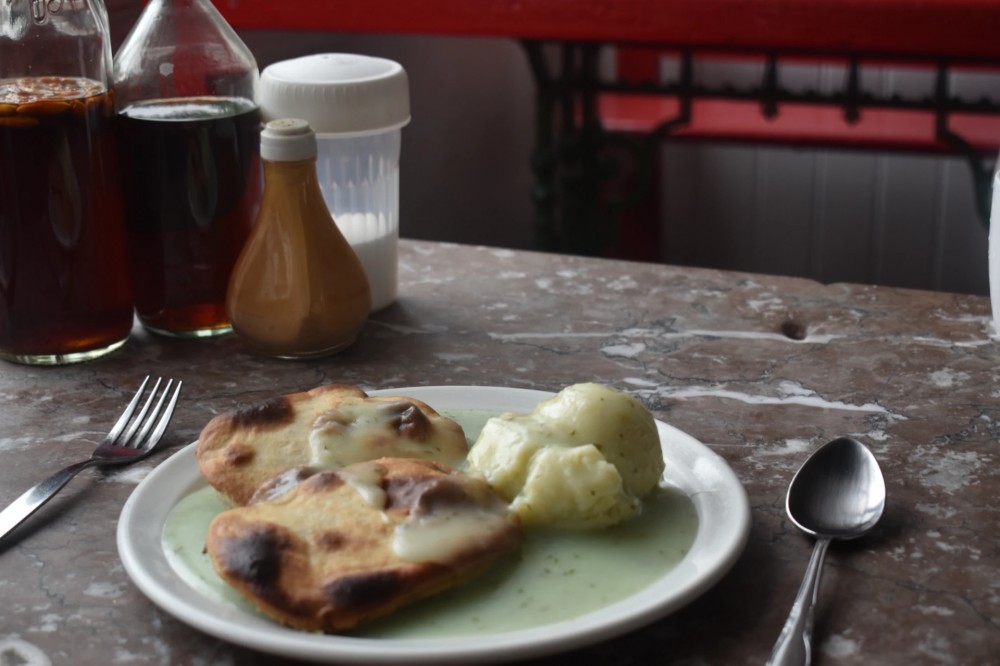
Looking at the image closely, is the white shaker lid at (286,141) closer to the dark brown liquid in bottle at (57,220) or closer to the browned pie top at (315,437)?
the dark brown liquid in bottle at (57,220)

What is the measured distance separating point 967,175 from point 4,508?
2.88 m

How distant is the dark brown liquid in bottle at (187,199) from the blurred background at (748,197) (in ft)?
6.13

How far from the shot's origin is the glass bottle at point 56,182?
2.88ft

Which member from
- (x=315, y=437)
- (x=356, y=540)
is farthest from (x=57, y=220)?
(x=356, y=540)

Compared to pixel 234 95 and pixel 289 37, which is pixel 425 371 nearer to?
pixel 234 95

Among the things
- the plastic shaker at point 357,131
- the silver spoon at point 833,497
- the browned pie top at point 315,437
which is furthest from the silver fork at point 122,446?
the silver spoon at point 833,497

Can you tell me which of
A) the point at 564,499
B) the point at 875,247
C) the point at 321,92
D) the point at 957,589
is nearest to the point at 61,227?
the point at 321,92

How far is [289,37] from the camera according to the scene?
2383 mm

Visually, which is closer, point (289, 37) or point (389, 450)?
point (389, 450)

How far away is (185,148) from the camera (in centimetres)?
95

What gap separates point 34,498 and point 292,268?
11.6 inches

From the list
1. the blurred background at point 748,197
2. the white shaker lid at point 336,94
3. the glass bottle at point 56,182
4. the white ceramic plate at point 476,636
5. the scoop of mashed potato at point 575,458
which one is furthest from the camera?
the blurred background at point 748,197

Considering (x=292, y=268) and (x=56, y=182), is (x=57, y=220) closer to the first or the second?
(x=56, y=182)

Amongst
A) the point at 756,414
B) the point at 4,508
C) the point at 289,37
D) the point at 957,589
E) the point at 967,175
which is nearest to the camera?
the point at 957,589
